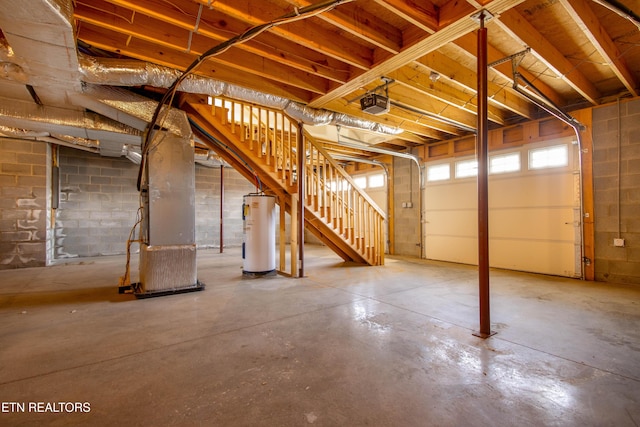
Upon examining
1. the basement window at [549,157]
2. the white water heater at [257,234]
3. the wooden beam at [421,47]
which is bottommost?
the white water heater at [257,234]

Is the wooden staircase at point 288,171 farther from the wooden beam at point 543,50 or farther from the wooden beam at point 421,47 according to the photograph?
the wooden beam at point 543,50

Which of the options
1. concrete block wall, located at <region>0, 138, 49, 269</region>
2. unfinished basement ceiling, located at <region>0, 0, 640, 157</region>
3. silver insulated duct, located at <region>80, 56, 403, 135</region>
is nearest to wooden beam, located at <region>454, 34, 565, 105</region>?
unfinished basement ceiling, located at <region>0, 0, 640, 157</region>

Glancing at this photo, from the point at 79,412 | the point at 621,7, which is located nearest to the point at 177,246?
the point at 79,412

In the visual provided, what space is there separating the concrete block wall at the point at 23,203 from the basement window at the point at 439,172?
765 cm

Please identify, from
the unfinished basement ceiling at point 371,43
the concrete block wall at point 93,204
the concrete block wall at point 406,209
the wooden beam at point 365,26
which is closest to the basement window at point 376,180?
the concrete block wall at point 406,209

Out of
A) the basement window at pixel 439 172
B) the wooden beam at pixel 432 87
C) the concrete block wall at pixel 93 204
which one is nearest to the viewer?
the wooden beam at pixel 432 87

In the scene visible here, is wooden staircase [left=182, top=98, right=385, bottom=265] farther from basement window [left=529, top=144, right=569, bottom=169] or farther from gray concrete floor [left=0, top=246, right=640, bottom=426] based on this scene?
basement window [left=529, top=144, right=569, bottom=169]

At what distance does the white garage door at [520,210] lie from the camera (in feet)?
15.0

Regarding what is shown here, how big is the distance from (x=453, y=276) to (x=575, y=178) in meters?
2.41

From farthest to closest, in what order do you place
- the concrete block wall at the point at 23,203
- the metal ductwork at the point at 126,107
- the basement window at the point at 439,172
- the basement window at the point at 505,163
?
1. the basement window at the point at 439,172
2. the basement window at the point at 505,163
3. the concrete block wall at the point at 23,203
4. the metal ductwork at the point at 126,107

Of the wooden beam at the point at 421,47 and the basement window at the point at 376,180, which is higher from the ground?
the wooden beam at the point at 421,47

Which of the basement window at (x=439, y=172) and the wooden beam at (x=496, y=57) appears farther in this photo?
the basement window at (x=439, y=172)

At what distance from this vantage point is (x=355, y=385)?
5.42ft

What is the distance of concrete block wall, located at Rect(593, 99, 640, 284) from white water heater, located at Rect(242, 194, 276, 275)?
4.96m
